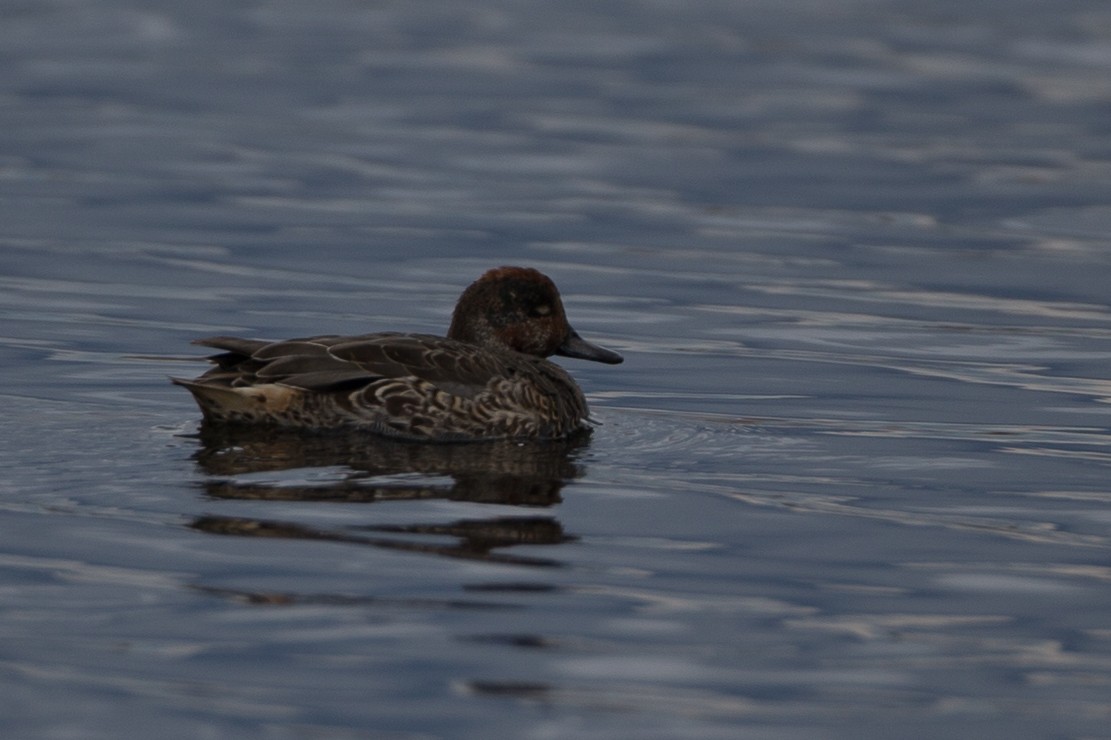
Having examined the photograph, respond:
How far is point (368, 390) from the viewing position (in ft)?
33.9

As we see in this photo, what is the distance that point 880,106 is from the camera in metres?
26.0

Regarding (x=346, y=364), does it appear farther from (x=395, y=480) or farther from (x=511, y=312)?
(x=511, y=312)

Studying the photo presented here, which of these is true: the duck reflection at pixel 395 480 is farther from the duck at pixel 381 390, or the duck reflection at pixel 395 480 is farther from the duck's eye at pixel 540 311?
the duck's eye at pixel 540 311

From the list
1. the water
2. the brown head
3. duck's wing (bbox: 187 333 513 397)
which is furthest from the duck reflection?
the brown head

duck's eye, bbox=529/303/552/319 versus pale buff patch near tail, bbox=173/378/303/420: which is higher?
duck's eye, bbox=529/303/552/319

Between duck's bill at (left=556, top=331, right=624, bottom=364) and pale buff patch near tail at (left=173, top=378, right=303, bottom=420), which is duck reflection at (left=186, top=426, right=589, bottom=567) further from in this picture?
duck's bill at (left=556, top=331, right=624, bottom=364)

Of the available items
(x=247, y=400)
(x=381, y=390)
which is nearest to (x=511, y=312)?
(x=381, y=390)

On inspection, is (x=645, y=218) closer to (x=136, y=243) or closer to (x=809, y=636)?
(x=136, y=243)

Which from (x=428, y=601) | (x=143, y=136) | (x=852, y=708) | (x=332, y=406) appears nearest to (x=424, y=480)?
(x=332, y=406)

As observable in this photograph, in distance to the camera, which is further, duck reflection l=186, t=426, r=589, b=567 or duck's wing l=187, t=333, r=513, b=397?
duck's wing l=187, t=333, r=513, b=397

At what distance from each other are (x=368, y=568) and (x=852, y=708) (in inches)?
78.8

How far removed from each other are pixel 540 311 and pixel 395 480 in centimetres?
239

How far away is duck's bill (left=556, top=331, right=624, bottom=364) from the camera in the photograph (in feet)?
38.4

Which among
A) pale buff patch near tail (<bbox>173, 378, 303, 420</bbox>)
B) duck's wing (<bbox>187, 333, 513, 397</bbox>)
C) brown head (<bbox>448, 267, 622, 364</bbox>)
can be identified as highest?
brown head (<bbox>448, 267, 622, 364</bbox>)
